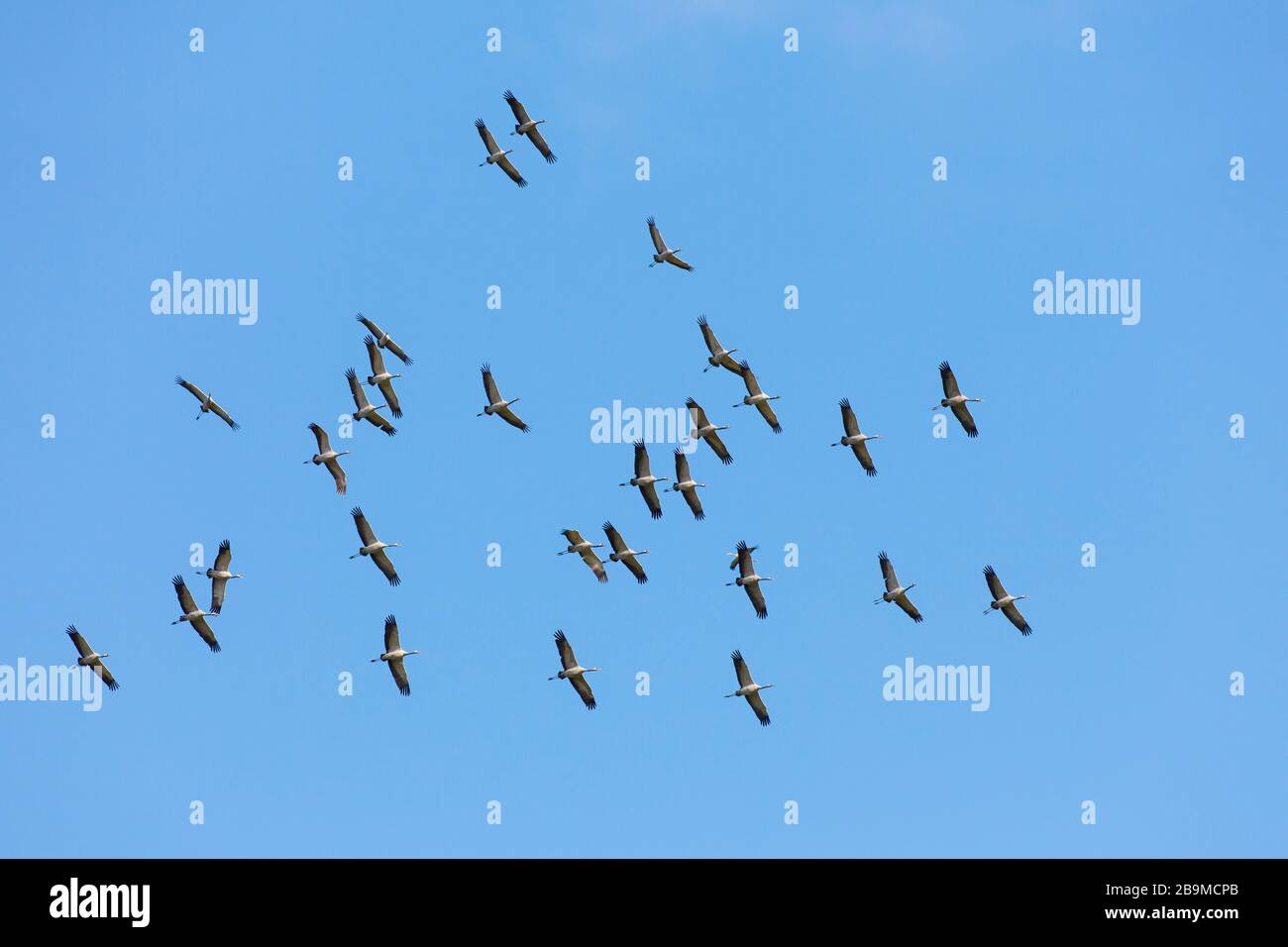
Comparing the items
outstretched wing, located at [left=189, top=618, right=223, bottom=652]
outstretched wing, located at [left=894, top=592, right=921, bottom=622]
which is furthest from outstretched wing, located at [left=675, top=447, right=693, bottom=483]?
outstretched wing, located at [left=189, top=618, right=223, bottom=652]

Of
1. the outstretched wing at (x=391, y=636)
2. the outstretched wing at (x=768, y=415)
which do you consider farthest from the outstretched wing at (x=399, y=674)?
the outstretched wing at (x=768, y=415)

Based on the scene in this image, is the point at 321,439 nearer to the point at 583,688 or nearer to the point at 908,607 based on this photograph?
the point at 583,688

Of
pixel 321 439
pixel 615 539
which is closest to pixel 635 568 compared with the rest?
pixel 615 539

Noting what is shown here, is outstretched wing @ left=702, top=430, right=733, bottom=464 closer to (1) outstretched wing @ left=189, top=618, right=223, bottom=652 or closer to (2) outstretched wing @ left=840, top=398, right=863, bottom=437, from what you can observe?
(2) outstretched wing @ left=840, top=398, right=863, bottom=437

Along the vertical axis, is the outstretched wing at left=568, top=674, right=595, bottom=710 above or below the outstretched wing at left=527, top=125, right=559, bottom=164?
below

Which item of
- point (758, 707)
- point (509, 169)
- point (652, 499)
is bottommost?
point (758, 707)
